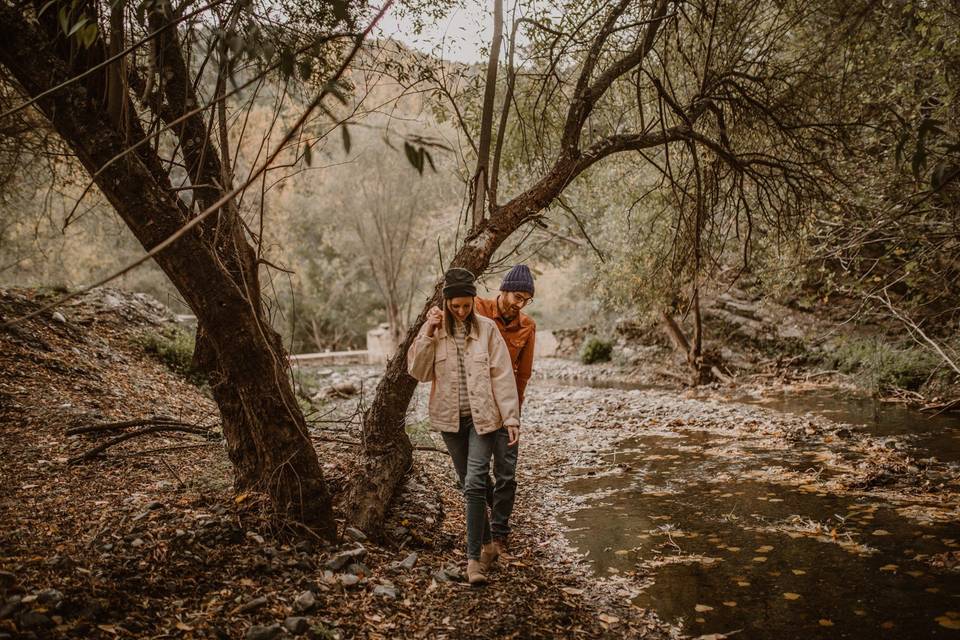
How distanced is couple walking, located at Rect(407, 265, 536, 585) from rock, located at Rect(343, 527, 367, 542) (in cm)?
79

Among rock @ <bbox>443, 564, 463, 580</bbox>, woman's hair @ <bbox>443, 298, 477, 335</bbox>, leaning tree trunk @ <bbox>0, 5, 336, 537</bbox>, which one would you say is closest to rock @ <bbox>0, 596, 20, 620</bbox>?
leaning tree trunk @ <bbox>0, 5, 336, 537</bbox>

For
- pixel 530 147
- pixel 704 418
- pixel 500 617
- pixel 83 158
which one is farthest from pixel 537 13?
pixel 704 418

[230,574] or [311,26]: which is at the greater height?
[311,26]

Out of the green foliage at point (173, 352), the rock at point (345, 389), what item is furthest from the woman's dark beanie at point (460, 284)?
the rock at point (345, 389)

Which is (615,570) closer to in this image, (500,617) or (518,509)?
(500,617)

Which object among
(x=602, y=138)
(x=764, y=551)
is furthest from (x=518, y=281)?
(x=764, y=551)

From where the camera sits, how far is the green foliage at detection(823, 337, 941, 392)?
9.69m

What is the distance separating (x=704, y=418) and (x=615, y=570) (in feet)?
20.3

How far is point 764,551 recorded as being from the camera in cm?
432

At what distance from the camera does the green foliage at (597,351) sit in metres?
20.2

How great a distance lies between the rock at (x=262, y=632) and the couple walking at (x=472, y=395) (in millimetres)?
1329

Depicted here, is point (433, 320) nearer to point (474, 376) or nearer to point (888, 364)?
point (474, 376)

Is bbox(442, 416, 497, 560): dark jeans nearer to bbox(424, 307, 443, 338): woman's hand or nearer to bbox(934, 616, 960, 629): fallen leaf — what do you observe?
bbox(424, 307, 443, 338): woman's hand

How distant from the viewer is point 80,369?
7.36 m
